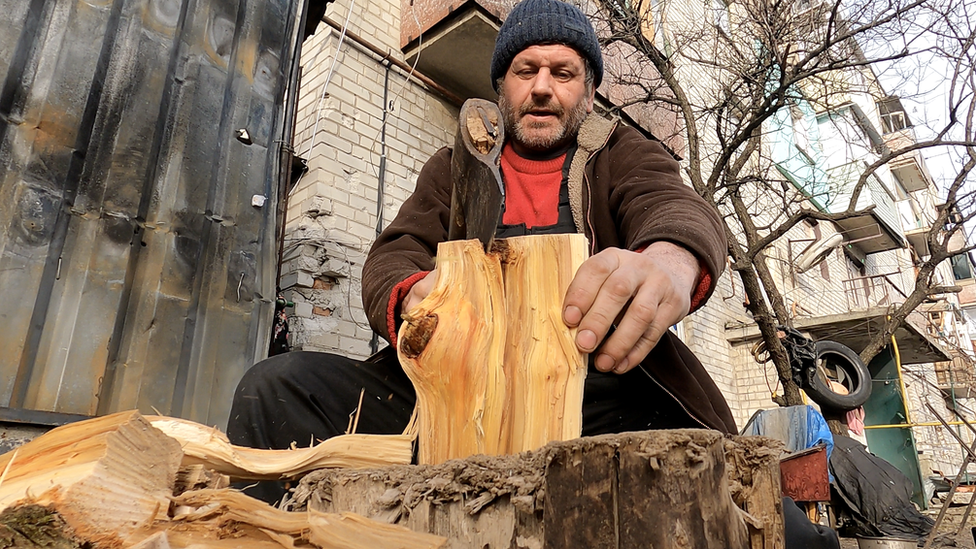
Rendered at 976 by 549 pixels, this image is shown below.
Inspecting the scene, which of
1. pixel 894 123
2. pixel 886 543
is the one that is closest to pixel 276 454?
pixel 886 543

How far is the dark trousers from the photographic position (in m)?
1.37

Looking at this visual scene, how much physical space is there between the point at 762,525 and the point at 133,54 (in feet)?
9.60

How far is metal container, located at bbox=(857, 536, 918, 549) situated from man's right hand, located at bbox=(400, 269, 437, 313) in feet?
14.8

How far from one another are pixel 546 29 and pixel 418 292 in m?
1.02

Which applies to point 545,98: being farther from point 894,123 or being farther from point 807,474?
point 894,123

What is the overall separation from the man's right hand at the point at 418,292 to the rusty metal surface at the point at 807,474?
3.26 metres

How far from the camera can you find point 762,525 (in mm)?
762

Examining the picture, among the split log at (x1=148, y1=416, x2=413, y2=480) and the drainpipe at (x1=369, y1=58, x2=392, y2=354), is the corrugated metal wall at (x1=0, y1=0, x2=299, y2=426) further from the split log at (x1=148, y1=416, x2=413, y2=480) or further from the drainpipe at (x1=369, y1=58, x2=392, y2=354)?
the drainpipe at (x1=369, y1=58, x2=392, y2=354)

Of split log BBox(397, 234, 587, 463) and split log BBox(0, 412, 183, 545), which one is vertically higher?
split log BBox(397, 234, 587, 463)

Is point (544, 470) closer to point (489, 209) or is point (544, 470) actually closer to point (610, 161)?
point (489, 209)

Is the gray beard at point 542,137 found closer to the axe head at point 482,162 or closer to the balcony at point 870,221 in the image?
the axe head at point 482,162

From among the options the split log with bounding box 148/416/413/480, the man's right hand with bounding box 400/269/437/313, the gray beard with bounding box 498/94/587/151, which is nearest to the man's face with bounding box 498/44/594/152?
the gray beard with bounding box 498/94/587/151

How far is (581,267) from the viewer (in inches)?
40.5

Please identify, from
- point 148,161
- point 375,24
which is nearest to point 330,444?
point 148,161
